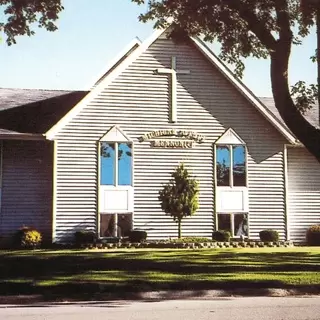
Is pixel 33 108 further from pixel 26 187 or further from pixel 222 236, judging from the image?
pixel 222 236

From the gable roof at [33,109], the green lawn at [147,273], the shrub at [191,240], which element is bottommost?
the green lawn at [147,273]

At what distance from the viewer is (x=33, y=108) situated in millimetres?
26750

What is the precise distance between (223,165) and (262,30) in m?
10.7

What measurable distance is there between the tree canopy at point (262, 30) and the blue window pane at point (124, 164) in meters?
6.25

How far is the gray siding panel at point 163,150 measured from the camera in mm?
24125

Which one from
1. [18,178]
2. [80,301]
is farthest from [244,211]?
[80,301]

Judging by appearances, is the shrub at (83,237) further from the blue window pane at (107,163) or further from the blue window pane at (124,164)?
the blue window pane at (124,164)

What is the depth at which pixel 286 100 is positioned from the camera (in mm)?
15398

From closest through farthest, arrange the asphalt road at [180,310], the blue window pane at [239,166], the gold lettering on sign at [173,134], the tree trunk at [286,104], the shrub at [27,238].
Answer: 1. the asphalt road at [180,310]
2. the tree trunk at [286,104]
3. the shrub at [27,238]
4. the gold lettering on sign at [173,134]
5. the blue window pane at [239,166]

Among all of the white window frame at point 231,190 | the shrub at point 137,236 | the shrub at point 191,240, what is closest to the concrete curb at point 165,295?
the shrub at point 191,240

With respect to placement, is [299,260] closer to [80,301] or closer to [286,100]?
[286,100]

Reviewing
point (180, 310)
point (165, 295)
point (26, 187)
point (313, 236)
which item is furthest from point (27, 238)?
point (180, 310)

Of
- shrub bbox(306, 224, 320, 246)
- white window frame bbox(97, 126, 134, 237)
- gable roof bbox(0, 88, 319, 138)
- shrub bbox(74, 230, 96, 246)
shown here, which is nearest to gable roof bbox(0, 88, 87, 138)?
gable roof bbox(0, 88, 319, 138)

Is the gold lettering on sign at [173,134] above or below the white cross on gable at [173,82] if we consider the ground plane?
below
